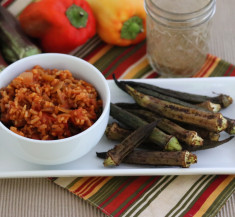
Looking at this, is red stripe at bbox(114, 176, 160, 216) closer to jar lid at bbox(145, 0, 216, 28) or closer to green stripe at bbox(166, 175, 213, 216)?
green stripe at bbox(166, 175, 213, 216)

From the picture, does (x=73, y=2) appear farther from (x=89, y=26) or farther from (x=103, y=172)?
(x=103, y=172)

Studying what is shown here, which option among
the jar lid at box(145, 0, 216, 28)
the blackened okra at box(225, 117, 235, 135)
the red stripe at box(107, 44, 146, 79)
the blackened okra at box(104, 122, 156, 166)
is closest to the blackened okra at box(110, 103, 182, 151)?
the blackened okra at box(104, 122, 156, 166)

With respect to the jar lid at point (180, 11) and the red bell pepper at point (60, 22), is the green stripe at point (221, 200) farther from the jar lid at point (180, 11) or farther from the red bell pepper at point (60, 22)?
the red bell pepper at point (60, 22)

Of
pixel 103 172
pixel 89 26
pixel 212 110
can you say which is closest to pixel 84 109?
pixel 103 172

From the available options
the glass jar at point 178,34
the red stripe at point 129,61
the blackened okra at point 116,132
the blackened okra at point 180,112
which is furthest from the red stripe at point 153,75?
the blackened okra at point 116,132

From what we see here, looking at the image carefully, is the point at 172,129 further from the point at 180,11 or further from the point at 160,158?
the point at 180,11
